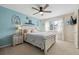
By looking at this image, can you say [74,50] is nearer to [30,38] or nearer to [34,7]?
[30,38]

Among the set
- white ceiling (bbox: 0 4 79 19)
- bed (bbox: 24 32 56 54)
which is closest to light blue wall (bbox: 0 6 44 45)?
white ceiling (bbox: 0 4 79 19)

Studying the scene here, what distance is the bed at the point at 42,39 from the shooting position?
165 cm

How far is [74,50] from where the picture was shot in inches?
64.6

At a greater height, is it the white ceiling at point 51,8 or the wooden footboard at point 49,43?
the white ceiling at point 51,8

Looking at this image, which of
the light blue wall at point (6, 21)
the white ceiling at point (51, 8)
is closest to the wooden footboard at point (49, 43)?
the white ceiling at point (51, 8)

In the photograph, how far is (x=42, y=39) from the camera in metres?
1.68

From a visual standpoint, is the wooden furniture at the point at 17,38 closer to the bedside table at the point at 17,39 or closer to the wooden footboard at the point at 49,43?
the bedside table at the point at 17,39

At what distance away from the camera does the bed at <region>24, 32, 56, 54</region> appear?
5.42 ft

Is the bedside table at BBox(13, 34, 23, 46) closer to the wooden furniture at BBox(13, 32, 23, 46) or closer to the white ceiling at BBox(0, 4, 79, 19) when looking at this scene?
the wooden furniture at BBox(13, 32, 23, 46)

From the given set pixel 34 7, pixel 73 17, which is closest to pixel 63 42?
pixel 73 17

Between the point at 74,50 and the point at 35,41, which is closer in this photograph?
the point at 74,50

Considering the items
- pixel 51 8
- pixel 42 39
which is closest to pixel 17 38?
pixel 42 39
